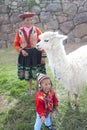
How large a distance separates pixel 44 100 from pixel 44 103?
38 millimetres

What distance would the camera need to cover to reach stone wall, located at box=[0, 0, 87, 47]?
11414 millimetres

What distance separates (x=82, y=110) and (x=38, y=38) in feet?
4.02

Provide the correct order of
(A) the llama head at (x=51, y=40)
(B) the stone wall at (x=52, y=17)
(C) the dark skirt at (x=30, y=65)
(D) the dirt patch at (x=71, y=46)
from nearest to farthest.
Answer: (A) the llama head at (x=51, y=40), (C) the dark skirt at (x=30, y=65), (D) the dirt patch at (x=71, y=46), (B) the stone wall at (x=52, y=17)

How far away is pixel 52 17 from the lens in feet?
38.2

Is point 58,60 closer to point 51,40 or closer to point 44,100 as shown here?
point 51,40

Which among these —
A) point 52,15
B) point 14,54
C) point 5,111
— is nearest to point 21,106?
point 5,111

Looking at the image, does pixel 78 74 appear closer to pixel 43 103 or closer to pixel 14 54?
pixel 43 103

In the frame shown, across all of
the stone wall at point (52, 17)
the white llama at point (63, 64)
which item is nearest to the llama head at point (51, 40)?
the white llama at point (63, 64)

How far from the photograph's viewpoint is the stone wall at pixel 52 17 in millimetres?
11414

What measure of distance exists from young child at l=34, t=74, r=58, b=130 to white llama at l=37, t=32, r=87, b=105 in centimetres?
67

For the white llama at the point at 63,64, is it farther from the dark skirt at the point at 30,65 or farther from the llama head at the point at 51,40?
the dark skirt at the point at 30,65

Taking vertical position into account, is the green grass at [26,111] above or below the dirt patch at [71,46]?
above

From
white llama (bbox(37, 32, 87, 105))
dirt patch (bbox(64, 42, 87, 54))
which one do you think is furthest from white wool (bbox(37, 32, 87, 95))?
dirt patch (bbox(64, 42, 87, 54))

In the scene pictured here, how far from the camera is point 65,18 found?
38.2 feet
